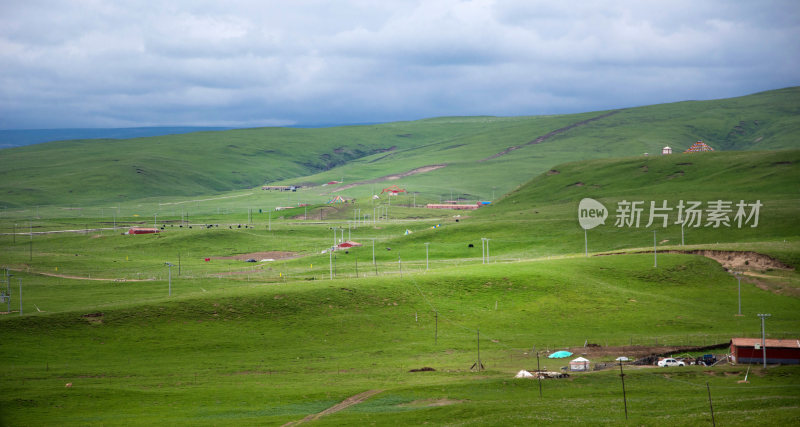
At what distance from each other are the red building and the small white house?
14223 mm

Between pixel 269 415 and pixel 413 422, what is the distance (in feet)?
39.5

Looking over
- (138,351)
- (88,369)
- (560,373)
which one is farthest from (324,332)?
(560,373)

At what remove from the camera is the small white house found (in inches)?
2623

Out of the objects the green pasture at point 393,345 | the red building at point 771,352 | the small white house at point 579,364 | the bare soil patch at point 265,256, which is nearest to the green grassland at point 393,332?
the green pasture at point 393,345

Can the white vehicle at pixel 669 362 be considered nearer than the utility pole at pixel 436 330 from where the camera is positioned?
Yes

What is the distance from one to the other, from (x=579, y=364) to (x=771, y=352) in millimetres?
17976

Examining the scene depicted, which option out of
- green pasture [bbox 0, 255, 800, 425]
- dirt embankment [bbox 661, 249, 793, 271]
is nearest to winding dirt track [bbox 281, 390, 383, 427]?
green pasture [bbox 0, 255, 800, 425]

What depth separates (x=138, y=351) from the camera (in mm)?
77125

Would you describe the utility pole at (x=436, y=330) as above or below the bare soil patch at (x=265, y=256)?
below

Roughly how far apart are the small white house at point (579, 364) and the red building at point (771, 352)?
14223mm

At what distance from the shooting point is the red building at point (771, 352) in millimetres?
64250

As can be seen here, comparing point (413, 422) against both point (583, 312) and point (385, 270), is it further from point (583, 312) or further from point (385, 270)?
point (385, 270)
